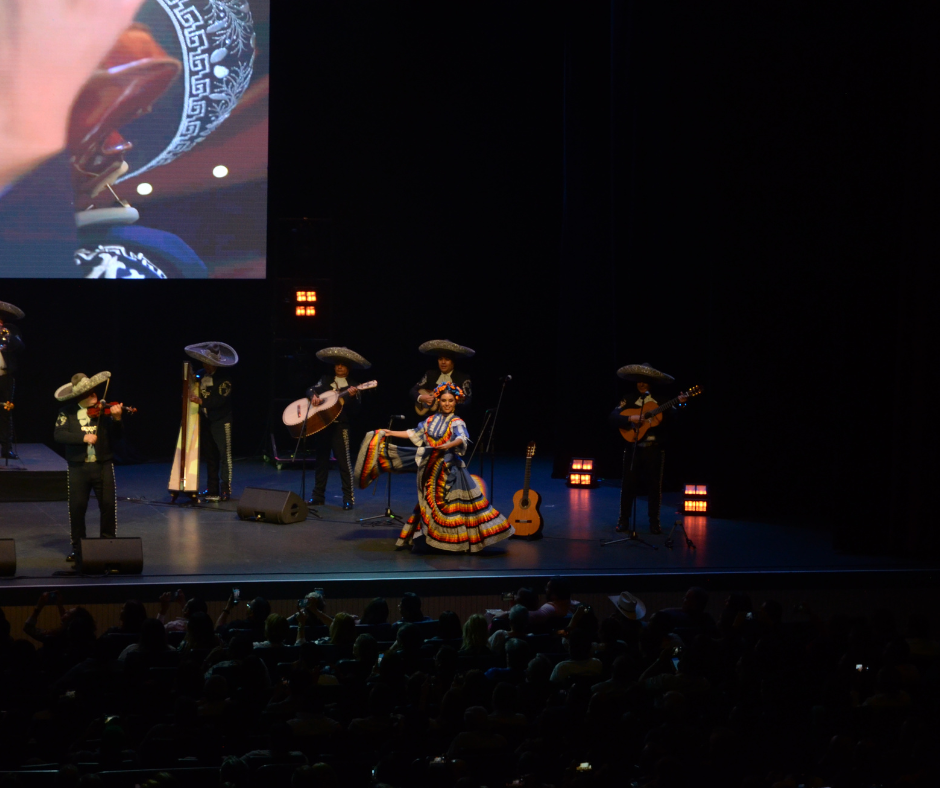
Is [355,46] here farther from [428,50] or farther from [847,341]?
[847,341]

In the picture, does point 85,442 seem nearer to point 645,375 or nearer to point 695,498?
point 645,375

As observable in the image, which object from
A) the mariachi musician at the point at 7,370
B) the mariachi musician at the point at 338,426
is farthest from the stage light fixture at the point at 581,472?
the mariachi musician at the point at 7,370

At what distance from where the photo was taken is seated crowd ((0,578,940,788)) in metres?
4.28

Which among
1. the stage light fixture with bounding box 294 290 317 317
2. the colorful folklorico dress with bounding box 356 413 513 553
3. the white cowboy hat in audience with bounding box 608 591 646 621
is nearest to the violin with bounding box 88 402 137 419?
the colorful folklorico dress with bounding box 356 413 513 553

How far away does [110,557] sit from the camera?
759cm

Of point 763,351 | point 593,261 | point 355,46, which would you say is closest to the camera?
point 763,351

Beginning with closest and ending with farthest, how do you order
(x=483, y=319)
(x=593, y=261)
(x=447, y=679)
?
(x=447, y=679), (x=593, y=261), (x=483, y=319)

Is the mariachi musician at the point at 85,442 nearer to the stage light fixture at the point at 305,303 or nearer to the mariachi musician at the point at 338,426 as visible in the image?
the mariachi musician at the point at 338,426

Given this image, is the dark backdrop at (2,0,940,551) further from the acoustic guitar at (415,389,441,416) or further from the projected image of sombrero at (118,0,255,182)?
the acoustic guitar at (415,389,441,416)

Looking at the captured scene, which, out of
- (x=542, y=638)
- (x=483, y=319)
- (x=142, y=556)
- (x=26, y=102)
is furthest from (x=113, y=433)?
(x=483, y=319)

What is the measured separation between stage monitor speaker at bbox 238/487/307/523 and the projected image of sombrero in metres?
3.81

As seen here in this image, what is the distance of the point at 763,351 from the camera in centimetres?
1027

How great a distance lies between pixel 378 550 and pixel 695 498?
3012mm

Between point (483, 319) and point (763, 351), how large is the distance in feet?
14.6
